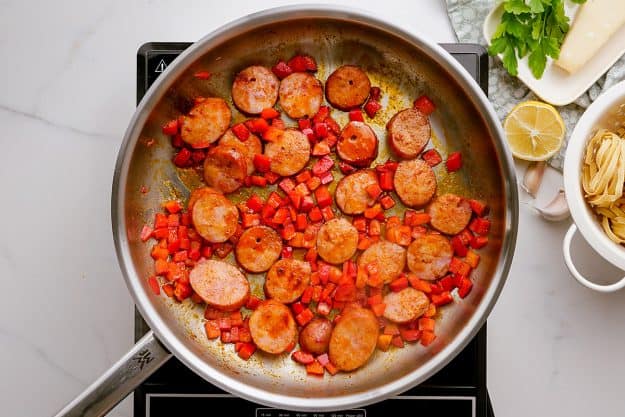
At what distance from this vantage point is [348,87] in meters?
1.72

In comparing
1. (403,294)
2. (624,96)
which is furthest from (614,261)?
(403,294)

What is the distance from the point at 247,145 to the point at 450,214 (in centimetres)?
51

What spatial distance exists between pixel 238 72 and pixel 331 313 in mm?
621

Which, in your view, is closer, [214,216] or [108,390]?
[108,390]

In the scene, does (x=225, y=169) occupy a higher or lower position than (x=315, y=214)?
higher

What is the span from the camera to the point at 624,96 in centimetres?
158

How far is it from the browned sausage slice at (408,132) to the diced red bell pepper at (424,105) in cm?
2

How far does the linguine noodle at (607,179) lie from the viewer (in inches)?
61.9

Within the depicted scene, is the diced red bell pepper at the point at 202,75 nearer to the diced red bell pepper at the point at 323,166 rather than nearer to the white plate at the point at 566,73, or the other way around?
the diced red bell pepper at the point at 323,166

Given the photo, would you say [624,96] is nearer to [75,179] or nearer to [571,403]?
[571,403]

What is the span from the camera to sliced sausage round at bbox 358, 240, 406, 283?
1721 mm

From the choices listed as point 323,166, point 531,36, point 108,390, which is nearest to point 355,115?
point 323,166

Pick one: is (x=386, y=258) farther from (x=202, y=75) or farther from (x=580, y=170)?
(x=202, y=75)

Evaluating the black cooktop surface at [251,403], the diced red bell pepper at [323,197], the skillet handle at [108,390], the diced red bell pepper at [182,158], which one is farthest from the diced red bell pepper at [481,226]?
the skillet handle at [108,390]
